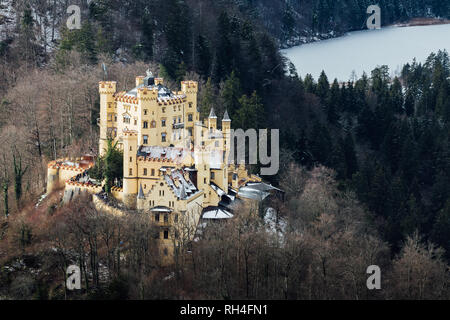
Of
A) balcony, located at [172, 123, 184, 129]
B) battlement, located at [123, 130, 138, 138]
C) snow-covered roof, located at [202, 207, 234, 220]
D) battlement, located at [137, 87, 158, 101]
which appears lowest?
snow-covered roof, located at [202, 207, 234, 220]

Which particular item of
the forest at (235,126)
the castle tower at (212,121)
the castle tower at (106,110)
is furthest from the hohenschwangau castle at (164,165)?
the forest at (235,126)

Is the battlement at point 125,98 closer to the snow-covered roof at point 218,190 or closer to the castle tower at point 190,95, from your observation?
the castle tower at point 190,95

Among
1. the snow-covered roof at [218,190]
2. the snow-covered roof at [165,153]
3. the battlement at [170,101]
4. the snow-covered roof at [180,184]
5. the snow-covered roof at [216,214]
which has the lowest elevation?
the snow-covered roof at [216,214]

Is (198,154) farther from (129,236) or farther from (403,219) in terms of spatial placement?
(403,219)

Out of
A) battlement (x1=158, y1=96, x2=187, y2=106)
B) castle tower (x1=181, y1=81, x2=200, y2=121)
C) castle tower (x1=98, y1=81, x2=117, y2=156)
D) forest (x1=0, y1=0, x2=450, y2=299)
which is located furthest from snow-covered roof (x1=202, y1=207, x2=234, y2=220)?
castle tower (x1=98, y1=81, x2=117, y2=156)

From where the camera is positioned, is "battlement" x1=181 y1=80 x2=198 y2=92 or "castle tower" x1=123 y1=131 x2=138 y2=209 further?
"battlement" x1=181 y1=80 x2=198 y2=92

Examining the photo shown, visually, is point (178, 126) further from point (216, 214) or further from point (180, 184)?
point (216, 214)

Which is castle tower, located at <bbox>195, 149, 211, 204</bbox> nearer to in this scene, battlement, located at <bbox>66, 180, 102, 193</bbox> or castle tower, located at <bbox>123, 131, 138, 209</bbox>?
castle tower, located at <bbox>123, 131, 138, 209</bbox>
